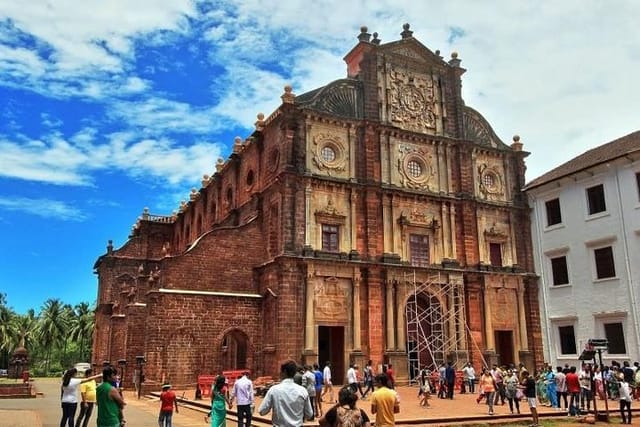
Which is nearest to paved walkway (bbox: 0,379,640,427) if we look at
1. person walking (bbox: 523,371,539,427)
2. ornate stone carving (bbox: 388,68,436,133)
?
person walking (bbox: 523,371,539,427)

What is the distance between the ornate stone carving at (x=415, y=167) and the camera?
28.8 meters

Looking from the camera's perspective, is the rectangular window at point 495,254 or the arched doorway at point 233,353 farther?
the rectangular window at point 495,254

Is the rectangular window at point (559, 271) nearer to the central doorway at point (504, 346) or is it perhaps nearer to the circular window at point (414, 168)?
the central doorway at point (504, 346)

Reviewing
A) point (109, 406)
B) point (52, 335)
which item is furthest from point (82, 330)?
point (109, 406)

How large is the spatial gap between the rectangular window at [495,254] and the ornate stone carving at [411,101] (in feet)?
23.1

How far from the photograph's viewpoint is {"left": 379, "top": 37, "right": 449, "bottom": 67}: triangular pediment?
3008cm

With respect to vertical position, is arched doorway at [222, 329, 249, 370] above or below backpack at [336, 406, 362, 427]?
above

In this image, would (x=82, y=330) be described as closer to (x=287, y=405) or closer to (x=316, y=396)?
(x=316, y=396)

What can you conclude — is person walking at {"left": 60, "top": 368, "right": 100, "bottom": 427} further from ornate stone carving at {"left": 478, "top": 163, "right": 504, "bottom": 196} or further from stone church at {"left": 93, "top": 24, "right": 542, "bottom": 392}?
ornate stone carving at {"left": 478, "top": 163, "right": 504, "bottom": 196}

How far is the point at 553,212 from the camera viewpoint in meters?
30.1

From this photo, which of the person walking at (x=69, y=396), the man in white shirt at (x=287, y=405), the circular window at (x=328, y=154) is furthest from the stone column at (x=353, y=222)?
the man in white shirt at (x=287, y=405)

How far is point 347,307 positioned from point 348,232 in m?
3.48

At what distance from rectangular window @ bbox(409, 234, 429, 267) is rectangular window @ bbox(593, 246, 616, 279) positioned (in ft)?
25.6

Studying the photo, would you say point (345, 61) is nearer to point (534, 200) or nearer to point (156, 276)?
point (534, 200)
